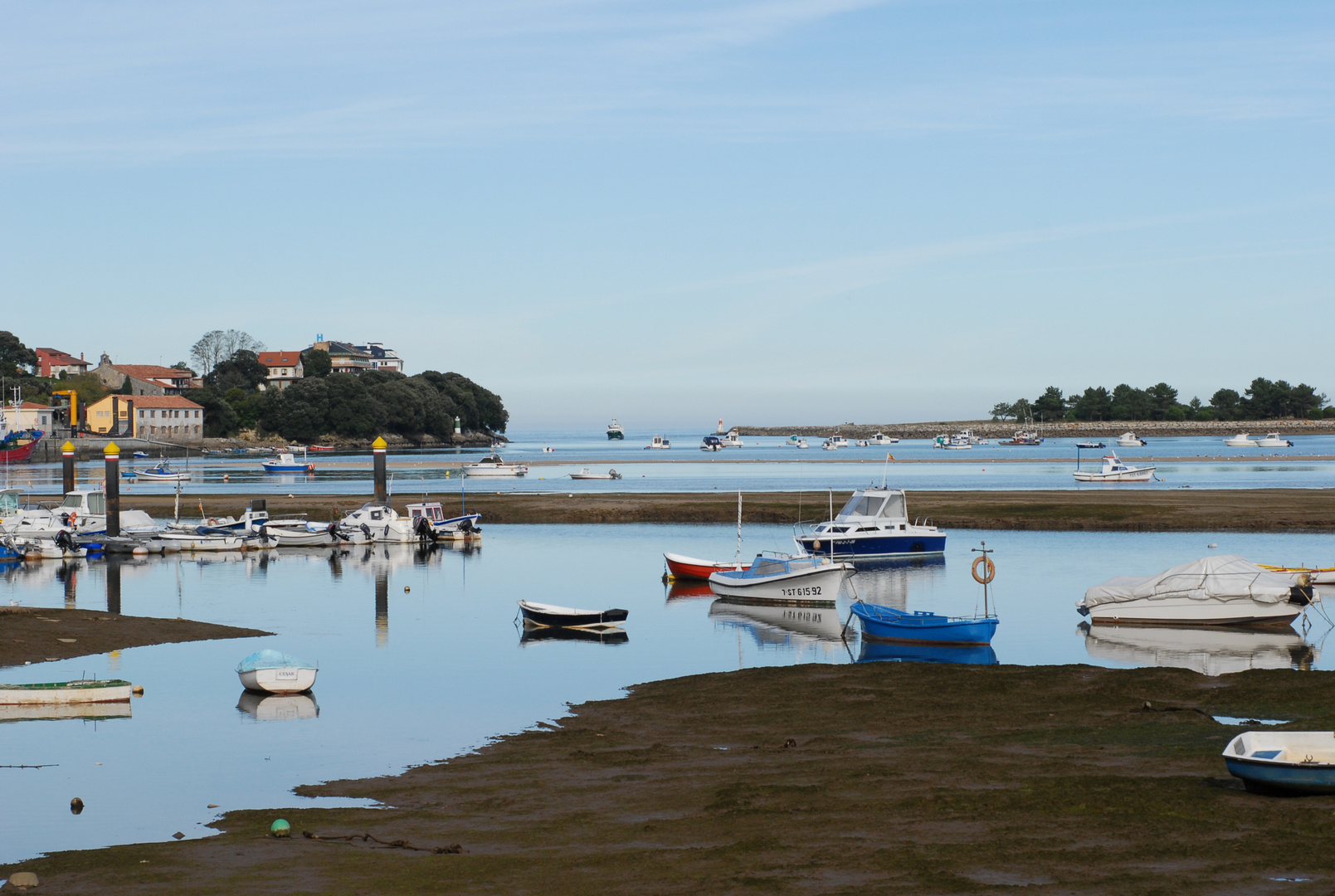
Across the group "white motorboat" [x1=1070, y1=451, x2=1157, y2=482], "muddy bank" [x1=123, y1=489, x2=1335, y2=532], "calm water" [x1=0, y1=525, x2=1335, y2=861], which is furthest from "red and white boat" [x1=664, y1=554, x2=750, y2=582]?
"white motorboat" [x1=1070, y1=451, x2=1157, y2=482]

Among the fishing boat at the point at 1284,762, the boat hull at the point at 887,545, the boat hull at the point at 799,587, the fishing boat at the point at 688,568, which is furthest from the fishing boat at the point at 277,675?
the boat hull at the point at 887,545

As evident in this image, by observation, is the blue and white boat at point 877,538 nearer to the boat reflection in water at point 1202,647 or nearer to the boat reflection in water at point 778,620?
the boat reflection in water at point 778,620

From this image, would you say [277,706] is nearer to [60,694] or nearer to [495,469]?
[60,694]

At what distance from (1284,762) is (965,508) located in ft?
191

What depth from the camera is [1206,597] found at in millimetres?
34750

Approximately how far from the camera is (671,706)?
23.8 m

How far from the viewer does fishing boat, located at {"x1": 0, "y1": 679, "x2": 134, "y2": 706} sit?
926 inches

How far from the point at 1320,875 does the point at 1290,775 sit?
2962 mm

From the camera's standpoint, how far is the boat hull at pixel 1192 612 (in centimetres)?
3453

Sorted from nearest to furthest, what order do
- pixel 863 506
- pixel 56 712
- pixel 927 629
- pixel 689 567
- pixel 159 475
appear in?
pixel 56 712 < pixel 927 629 < pixel 689 567 < pixel 863 506 < pixel 159 475

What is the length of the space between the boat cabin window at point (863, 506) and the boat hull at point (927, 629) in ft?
80.0

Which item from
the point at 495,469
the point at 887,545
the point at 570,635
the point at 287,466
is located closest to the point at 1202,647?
the point at 570,635

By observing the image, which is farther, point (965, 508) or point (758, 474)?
point (758, 474)

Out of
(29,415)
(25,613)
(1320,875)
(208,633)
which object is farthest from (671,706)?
(29,415)
